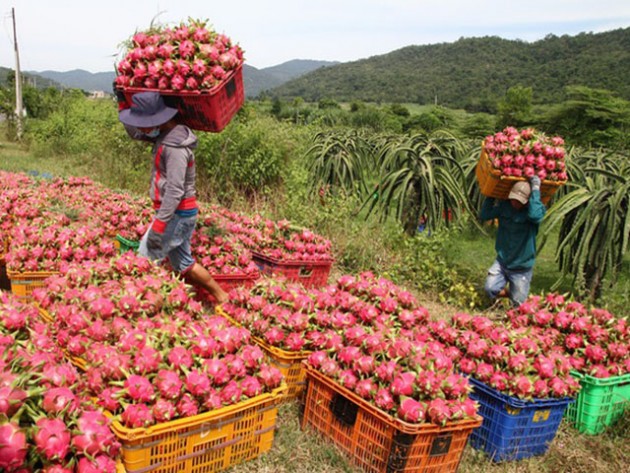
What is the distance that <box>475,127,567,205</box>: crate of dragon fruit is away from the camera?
5.31 m

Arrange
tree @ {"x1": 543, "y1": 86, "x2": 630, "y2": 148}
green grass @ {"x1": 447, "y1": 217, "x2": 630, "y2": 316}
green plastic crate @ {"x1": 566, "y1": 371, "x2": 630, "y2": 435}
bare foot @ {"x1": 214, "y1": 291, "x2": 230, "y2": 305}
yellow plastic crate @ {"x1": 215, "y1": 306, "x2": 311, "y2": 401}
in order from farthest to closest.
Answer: tree @ {"x1": 543, "y1": 86, "x2": 630, "y2": 148} < green grass @ {"x1": 447, "y1": 217, "x2": 630, "y2": 316} < bare foot @ {"x1": 214, "y1": 291, "x2": 230, "y2": 305} < green plastic crate @ {"x1": 566, "y1": 371, "x2": 630, "y2": 435} < yellow plastic crate @ {"x1": 215, "y1": 306, "x2": 311, "y2": 401}

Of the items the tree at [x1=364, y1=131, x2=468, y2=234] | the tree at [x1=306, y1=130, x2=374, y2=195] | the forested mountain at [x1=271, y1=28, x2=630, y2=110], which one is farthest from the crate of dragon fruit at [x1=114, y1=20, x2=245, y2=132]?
the forested mountain at [x1=271, y1=28, x2=630, y2=110]

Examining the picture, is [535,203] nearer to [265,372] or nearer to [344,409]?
[344,409]

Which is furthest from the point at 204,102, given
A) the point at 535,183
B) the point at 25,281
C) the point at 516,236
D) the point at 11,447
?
the point at 516,236

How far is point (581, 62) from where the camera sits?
8494 centimetres

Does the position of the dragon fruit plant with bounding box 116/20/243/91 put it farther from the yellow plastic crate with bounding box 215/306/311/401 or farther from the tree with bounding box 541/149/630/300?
the tree with bounding box 541/149/630/300

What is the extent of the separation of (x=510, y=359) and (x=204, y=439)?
193 centimetres

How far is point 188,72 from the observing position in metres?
4.23

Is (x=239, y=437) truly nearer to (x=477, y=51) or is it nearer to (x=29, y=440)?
(x=29, y=440)

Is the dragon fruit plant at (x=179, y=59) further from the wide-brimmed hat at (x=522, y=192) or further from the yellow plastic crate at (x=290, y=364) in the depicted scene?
the wide-brimmed hat at (x=522, y=192)

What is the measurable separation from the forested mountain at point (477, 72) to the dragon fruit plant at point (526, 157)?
61232 millimetres

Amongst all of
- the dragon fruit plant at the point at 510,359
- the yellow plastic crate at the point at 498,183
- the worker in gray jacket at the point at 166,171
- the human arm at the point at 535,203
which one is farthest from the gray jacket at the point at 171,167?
the human arm at the point at 535,203

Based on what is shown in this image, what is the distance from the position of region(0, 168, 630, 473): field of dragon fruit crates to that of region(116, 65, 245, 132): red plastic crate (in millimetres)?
1266

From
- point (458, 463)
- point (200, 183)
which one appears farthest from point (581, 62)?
point (458, 463)
